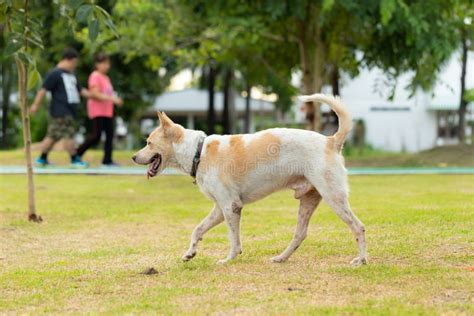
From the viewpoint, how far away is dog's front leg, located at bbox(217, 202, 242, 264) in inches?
276

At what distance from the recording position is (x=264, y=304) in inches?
214

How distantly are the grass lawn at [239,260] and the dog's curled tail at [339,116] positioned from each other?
100 centimetres

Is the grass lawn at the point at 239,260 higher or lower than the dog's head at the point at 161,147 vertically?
lower

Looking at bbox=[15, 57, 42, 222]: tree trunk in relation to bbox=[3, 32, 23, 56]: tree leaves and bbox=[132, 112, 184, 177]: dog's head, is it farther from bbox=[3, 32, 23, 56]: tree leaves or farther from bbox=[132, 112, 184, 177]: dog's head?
bbox=[132, 112, 184, 177]: dog's head

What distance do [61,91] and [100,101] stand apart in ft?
2.69

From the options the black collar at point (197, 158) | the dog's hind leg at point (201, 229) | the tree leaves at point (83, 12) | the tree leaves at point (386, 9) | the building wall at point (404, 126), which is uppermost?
the tree leaves at point (386, 9)

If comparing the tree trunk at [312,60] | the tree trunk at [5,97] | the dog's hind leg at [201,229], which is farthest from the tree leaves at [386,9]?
the tree trunk at [5,97]

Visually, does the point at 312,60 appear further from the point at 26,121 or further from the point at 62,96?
the point at 26,121

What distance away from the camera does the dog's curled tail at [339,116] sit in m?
6.75

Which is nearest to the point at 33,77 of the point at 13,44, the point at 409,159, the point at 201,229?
the point at 13,44

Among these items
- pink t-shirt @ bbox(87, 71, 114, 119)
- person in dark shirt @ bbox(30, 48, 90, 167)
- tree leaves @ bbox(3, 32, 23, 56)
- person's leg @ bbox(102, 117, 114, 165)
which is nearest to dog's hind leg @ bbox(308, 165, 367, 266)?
tree leaves @ bbox(3, 32, 23, 56)

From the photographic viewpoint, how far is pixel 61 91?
16.0m

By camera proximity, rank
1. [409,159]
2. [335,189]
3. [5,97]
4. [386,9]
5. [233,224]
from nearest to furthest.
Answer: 1. [335,189]
2. [233,224]
3. [386,9]
4. [409,159]
5. [5,97]

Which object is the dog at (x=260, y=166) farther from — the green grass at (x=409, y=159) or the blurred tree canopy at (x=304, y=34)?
the green grass at (x=409, y=159)
